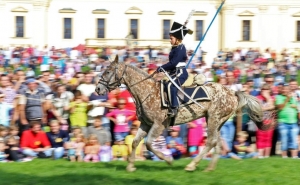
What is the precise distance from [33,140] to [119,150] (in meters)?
2.10

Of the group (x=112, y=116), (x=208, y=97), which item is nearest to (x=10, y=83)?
(x=112, y=116)

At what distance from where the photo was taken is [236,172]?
1277cm

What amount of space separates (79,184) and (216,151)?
11.0ft

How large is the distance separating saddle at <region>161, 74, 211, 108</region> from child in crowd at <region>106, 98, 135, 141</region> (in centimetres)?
292

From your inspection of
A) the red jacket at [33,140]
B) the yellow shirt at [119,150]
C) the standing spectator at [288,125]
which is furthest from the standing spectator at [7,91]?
the standing spectator at [288,125]

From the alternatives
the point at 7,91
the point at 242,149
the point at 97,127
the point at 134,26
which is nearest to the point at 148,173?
the point at 97,127

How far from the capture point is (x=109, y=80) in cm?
1305

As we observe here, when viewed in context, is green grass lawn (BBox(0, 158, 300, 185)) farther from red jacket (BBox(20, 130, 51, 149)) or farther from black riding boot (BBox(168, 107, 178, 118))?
black riding boot (BBox(168, 107, 178, 118))

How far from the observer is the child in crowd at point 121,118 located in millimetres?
15820

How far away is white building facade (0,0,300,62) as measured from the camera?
51.7 metres

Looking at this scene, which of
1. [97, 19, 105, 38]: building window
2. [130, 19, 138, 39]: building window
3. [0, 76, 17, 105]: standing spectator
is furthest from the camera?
[130, 19, 138, 39]: building window

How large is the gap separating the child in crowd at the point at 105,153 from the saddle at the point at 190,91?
97.9 inches

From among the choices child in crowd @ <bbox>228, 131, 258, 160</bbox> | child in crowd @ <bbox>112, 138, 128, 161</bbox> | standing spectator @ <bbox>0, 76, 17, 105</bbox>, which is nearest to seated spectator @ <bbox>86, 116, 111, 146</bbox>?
child in crowd @ <bbox>112, 138, 128, 161</bbox>

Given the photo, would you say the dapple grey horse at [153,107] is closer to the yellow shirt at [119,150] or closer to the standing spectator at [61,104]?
the yellow shirt at [119,150]
